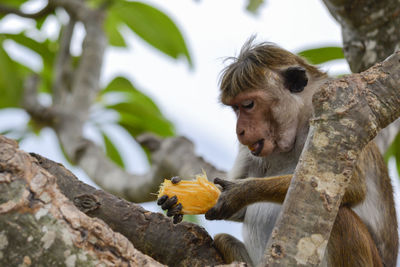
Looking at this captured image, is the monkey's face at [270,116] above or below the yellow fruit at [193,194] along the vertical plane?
above

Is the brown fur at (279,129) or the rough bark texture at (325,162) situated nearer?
the rough bark texture at (325,162)

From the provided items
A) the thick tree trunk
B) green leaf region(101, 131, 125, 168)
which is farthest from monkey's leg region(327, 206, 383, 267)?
green leaf region(101, 131, 125, 168)

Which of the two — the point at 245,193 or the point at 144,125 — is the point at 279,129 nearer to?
the point at 245,193

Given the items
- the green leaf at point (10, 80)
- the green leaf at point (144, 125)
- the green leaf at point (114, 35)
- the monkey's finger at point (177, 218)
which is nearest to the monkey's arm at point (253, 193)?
the monkey's finger at point (177, 218)

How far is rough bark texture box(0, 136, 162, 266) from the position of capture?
1.51m

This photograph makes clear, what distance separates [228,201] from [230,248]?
0.29m

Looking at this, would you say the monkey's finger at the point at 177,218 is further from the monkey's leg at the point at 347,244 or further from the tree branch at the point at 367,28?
the tree branch at the point at 367,28

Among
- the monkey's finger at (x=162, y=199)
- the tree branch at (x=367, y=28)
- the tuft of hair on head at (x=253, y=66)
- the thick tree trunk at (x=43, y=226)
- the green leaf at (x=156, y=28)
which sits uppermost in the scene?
the tree branch at (x=367, y=28)

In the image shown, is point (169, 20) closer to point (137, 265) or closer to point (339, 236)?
point (339, 236)

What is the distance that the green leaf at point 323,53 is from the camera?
548 centimetres

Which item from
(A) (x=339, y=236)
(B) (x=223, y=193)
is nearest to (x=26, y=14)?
(B) (x=223, y=193)

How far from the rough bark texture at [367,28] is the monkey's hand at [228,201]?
5.71 ft

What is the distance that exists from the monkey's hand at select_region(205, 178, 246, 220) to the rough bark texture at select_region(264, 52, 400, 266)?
1.20 m

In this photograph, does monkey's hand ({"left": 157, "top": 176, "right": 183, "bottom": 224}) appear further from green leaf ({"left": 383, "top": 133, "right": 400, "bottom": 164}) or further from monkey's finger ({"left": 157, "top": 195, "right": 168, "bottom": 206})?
green leaf ({"left": 383, "top": 133, "right": 400, "bottom": 164})
